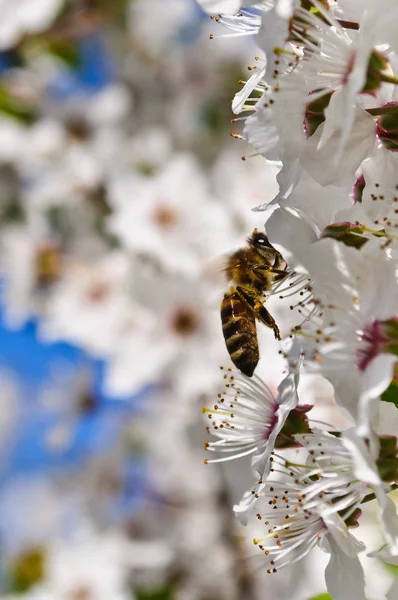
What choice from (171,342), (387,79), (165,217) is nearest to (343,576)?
(387,79)

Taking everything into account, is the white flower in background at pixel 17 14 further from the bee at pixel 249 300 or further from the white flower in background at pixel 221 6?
the white flower in background at pixel 221 6

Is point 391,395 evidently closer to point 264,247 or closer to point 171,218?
point 264,247

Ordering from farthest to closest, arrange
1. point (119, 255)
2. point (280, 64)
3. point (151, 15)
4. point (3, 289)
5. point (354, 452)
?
point (151, 15) → point (3, 289) → point (119, 255) → point (280, 64) → point (354, 452)

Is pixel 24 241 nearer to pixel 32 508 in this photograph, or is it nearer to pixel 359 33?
pixel 32 508

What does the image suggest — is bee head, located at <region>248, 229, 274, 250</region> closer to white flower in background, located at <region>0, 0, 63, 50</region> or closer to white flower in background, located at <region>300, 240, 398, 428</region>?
white flower in background, located at <region>300, 240, 398, 428</region>

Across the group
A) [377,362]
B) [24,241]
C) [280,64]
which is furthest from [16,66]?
[377,362]

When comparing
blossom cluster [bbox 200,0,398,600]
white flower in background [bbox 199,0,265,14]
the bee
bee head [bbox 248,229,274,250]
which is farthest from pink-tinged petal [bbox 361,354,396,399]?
bee head [bbox 248,229,274,250]
